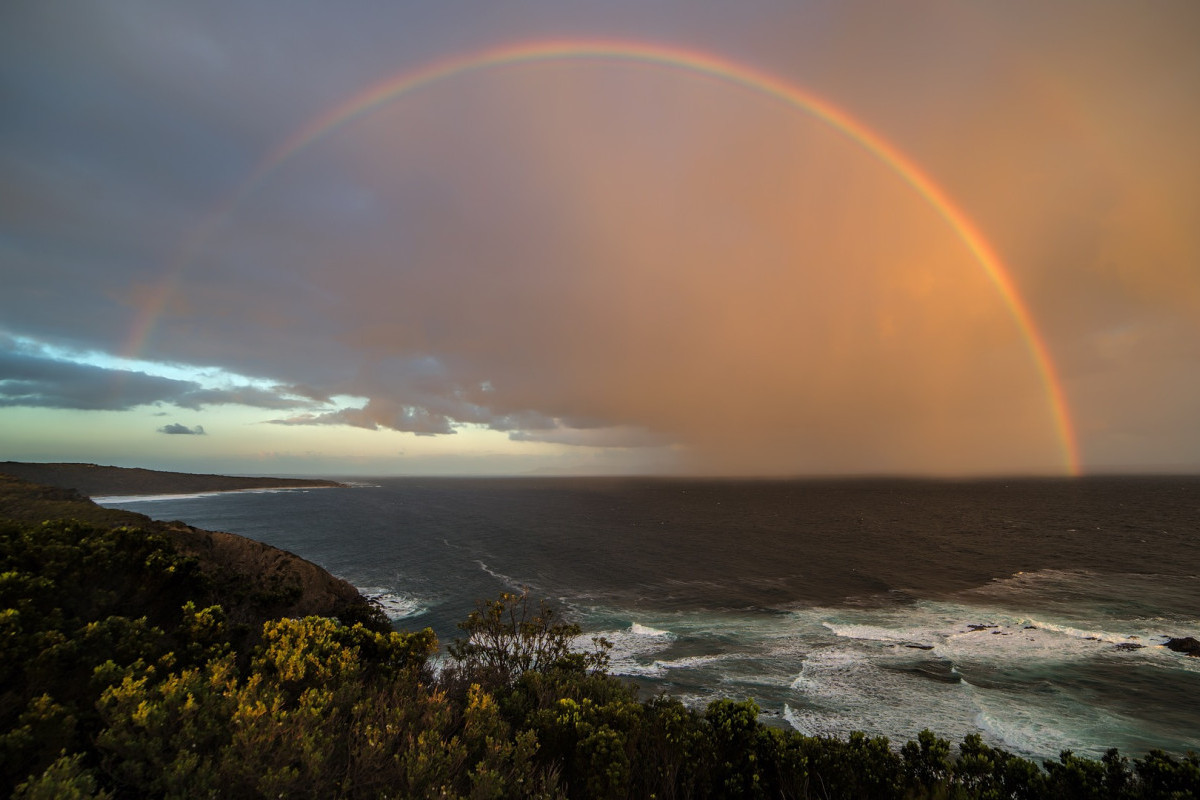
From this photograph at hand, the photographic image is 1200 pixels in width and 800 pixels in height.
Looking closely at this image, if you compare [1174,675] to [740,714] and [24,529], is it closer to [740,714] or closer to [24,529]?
[740,714]

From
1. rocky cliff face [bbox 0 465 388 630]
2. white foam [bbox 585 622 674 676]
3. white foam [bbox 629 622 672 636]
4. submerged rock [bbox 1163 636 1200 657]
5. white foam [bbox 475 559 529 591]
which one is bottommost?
white foam [bbox 475 559 529 591]

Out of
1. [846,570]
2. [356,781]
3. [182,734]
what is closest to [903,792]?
[356,781]

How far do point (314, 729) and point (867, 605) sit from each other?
176 ft

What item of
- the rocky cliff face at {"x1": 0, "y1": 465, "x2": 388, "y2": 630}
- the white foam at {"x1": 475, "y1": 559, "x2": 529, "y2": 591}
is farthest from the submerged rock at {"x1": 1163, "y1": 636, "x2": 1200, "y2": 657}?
the rocky cliff face at {"x1": 0, "y1": 465, "x2": 388, "y2": 630}

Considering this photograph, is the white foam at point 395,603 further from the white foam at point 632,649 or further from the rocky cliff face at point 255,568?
the white foam at point 632,649

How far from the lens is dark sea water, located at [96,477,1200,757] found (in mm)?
28609

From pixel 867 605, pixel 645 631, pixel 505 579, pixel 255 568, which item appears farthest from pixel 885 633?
pixel 255 568

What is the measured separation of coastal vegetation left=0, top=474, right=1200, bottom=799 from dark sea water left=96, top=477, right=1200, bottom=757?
17.6 metres

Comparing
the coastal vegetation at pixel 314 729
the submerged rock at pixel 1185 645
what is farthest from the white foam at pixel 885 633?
the coastal vegetation at pixel 314 729

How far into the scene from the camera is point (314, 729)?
28.1 feet

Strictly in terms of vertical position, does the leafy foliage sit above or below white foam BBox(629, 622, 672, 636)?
above

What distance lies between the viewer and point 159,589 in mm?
15227

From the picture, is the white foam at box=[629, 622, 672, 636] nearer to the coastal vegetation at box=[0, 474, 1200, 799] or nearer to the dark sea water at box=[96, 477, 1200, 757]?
the dark sea water at box=[96, 477, 1200, 757]

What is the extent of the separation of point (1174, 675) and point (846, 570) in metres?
33.4
